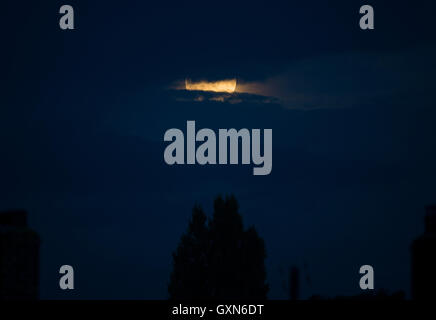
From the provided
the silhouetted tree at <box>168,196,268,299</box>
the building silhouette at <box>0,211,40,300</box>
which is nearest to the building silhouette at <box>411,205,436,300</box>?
the building silhouette at <box>0,211,40,300</box>

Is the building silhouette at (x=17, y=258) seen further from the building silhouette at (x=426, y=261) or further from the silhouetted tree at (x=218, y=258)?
the silhouetted tree at (x=218, y=258)

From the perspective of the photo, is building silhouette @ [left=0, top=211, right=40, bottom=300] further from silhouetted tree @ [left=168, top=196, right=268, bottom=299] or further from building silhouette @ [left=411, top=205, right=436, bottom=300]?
silhouetted tree @ [left=168, top=196, right=268, bottom=299]

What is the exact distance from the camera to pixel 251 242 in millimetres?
36156

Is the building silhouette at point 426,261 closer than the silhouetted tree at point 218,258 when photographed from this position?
Yes

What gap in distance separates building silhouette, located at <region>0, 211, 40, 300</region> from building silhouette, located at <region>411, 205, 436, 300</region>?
10.2 metres

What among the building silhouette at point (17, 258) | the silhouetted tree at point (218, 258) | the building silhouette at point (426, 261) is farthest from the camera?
the silhouetted tree at point (218, 258)

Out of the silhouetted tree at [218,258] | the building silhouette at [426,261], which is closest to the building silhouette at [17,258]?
the building silhouette at [426,261]

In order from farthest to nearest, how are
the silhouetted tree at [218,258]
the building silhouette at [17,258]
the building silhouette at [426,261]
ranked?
1. the silhouetted tree at [218,258]
2. the building silhouette at [426,261]
3. the building silhouette at [17,258]

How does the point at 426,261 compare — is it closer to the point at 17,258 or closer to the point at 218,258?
the point at 17,258

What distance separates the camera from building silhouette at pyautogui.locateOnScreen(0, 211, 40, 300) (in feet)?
56.2

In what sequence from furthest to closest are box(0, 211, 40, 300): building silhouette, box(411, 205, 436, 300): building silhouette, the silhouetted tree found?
the silhouetted tree
box(411, 205, 436, 300): building silhouette
box(0, 211, 40, 300): building silhouette

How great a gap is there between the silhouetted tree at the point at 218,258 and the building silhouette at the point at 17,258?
59.9ft

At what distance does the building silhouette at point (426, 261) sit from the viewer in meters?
17.5
